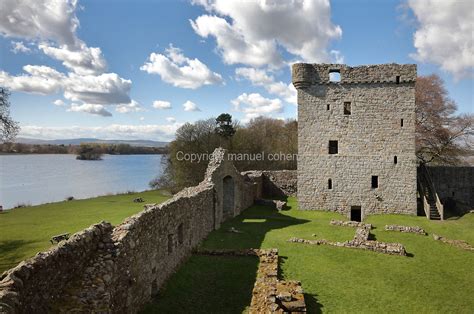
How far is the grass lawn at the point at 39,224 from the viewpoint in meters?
14.2

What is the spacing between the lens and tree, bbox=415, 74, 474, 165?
86.5 ft

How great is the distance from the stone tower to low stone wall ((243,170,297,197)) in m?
6.31

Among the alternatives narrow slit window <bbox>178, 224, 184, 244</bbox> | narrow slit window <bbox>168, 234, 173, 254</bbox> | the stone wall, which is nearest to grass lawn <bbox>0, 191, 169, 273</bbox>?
narrow slit window <bbox>178, 224, 184, 244</bbox>

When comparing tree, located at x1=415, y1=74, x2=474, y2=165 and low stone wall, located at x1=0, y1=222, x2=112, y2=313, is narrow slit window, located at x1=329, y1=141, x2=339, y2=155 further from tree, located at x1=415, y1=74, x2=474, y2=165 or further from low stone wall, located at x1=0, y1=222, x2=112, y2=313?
low stone wall, located at x1=0, y1=222, x2=112, y2=313

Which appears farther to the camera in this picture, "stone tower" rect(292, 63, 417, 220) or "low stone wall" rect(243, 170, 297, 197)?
"low stone wall" rect(243, 170, 297, 197)

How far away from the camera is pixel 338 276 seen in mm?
10570

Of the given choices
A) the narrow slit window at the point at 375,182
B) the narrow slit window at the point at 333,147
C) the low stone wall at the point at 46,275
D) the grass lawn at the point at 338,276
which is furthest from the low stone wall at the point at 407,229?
the low stone wall at the point at 46,275

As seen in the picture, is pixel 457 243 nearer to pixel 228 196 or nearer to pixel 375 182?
pixel 375 182

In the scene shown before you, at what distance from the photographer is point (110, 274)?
6371 millimetres

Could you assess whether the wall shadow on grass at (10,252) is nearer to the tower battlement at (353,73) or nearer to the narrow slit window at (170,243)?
the narrow slit window at (170,243)

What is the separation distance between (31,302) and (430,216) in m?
20.1

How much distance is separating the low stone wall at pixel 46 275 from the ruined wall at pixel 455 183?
2327 cm

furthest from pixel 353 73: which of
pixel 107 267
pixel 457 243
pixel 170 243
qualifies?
pixel 107 267

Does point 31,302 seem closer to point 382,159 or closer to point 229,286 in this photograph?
point 229,286
